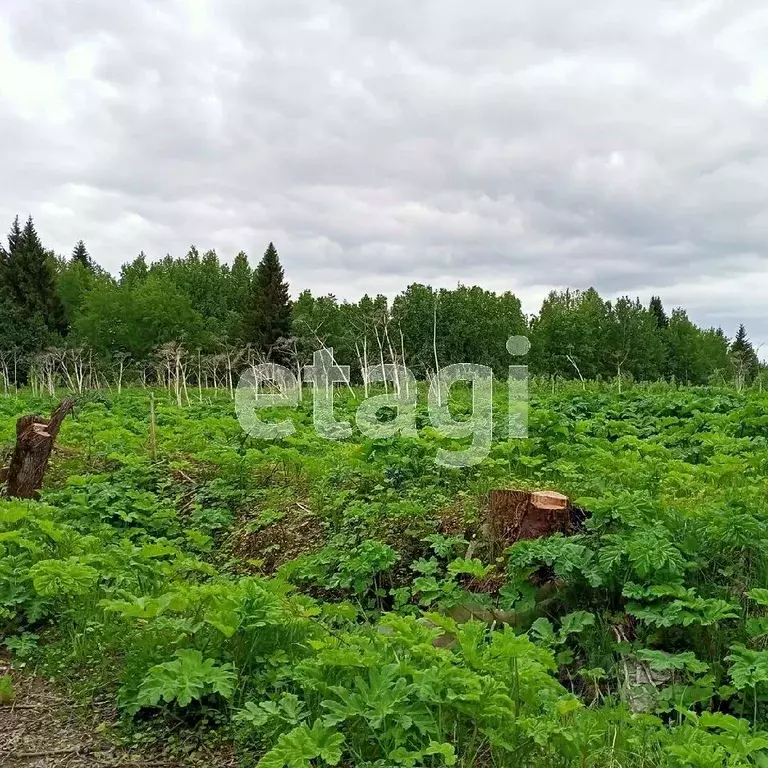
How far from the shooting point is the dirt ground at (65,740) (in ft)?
8.45

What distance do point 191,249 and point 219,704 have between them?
87.5 metres

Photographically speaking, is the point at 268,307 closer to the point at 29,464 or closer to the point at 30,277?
the point at 30,277

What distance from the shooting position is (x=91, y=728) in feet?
9.21

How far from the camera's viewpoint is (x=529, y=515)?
4449 millimetres

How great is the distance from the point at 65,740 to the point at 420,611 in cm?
193

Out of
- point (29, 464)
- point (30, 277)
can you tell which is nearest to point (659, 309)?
point (30, 277)

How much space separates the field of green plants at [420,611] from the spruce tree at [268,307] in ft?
137

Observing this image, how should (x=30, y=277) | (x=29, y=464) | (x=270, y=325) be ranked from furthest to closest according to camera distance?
(x=30, y=277) < (x=270, y=325) < (x=29, y=464)

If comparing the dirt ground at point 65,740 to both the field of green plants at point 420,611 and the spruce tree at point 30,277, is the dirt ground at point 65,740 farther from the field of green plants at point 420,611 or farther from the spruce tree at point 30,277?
the spruce tree at point 30,277

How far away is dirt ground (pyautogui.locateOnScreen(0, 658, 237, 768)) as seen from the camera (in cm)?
257

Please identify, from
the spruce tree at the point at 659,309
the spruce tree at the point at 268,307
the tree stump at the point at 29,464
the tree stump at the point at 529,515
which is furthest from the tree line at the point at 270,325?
the tree stump at the point at 529,515

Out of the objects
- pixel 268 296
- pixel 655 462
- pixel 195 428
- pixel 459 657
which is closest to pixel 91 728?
pixel 459 657

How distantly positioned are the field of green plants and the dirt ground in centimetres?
11

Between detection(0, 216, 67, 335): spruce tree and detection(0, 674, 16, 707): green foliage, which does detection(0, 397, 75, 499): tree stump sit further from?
detection(0, 216, 67, 335): spruce tree
